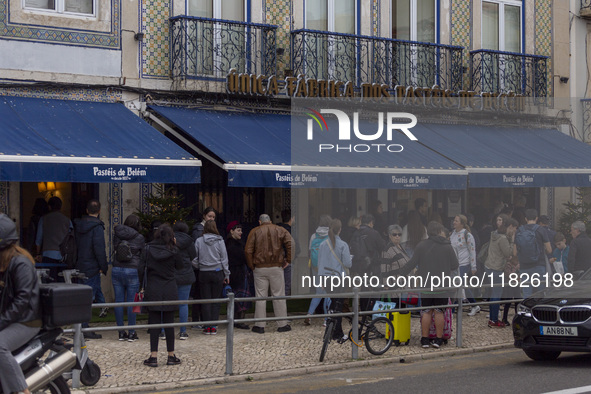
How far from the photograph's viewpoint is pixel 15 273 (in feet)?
23.4

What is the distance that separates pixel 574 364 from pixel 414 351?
2.17 m

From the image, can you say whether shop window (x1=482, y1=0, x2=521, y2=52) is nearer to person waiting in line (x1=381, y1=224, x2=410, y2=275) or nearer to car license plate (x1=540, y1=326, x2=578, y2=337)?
person waiting in line (x1=381, y1=224, x2=410, y2=275)

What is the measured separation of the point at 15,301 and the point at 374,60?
12792 mm

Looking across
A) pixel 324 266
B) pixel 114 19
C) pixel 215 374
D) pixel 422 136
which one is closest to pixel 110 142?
pixel 114 19

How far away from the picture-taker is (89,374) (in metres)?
9.54

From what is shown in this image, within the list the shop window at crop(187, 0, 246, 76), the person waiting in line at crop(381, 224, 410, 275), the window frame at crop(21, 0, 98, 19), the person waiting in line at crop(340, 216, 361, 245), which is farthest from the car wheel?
the window frame at crop(21, 0, 98, 19)

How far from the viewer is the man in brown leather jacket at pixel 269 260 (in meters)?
13.7

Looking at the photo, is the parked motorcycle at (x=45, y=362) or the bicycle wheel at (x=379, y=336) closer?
the parked motorcycle at (x=45, y=362)

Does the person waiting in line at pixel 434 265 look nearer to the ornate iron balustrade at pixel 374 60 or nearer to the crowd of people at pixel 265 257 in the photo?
the crowd of people at pixel 265 257

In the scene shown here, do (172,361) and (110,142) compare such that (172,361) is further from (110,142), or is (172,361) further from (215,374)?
(110,142)

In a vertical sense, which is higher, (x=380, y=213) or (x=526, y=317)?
(x=380, y=213)

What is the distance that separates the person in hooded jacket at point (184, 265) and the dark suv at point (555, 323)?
4.39m

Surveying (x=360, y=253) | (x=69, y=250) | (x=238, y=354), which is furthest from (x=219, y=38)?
(x=238, y=354)

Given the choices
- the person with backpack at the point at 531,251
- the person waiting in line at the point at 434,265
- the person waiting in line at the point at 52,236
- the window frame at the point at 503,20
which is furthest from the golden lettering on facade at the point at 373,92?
the person waiting in line at the point at 434,265
